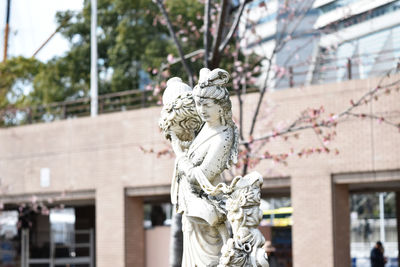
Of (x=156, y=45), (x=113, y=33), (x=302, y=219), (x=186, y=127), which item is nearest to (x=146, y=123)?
(x=302, y=219)

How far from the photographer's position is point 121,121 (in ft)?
69.7

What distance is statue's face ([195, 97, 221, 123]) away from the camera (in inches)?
239

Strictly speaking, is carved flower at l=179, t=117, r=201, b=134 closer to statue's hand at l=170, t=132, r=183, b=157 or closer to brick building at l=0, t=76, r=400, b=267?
statue's hand at l=170, t=132, r=183, b=157

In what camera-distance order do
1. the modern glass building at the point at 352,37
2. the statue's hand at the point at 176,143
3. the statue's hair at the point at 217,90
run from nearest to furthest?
the statue's hair at the point at 217,90 → the statue's hand at the point at 176,143 → the modern glass building at the point at 352,37

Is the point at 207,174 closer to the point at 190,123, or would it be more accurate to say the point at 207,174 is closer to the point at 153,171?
the point at 190,123

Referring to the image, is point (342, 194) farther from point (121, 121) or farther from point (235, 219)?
point (235, 219)

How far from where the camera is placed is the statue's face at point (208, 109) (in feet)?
19.9

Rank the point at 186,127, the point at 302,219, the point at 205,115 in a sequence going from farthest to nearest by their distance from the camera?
the point at 302,219 < the point at 186,127 < the point at 205,115

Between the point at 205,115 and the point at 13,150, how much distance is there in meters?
18.5

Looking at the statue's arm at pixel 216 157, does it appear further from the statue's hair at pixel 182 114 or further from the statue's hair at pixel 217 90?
the statue's hair at pixel 182 114

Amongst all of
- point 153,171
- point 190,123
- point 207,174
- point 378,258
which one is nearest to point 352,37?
point 378,258

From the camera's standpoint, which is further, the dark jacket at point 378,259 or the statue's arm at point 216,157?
the dark jacket at point 378,259

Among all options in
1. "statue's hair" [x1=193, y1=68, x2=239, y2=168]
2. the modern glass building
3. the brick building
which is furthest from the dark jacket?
"statue's hair" [x1=193, y1=68, x2=239, y2=168]

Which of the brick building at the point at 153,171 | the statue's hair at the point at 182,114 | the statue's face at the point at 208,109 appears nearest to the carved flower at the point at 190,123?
the statue's hair at the point at 182,114
